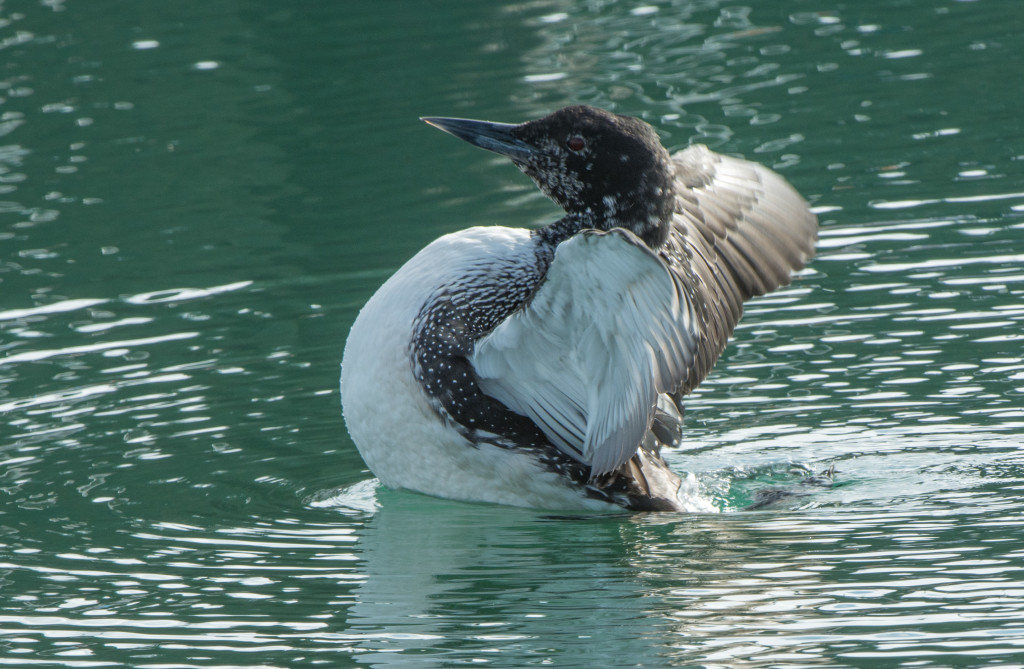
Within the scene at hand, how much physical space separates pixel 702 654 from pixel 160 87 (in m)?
9.87

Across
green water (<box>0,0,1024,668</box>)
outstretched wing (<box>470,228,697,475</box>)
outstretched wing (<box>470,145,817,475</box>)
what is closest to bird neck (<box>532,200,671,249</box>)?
outstretched wing (<box>470,145,817,475</box>)

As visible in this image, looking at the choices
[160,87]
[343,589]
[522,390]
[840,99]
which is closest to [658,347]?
[522,390]

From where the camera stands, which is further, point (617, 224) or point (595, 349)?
point (617, 224)

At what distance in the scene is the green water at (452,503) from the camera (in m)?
4.31

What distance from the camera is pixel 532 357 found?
15.9 feet

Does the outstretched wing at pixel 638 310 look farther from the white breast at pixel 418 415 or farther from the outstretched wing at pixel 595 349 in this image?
the white breast at pixel 418 415

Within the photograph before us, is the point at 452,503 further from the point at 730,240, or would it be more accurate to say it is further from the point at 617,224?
the point at 730,240

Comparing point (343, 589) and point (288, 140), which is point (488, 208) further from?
point (343, 589)

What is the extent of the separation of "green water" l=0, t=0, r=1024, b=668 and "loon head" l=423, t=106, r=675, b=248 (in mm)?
1006

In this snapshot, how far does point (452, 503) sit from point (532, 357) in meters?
0.75

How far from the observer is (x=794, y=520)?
16.3 ft

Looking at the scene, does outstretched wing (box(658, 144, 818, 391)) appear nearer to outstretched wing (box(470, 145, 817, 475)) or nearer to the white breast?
outstretched wing (box(470, 145, 817, 475))

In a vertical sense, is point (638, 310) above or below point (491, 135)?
below

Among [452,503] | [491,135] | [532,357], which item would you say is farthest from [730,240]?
[452,503]
